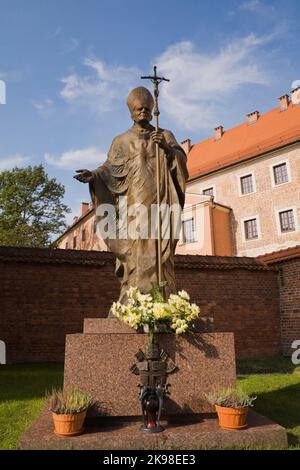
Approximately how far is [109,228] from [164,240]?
74 cm

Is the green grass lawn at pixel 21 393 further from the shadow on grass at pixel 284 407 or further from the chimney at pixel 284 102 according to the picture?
the chimney at pixel 284 102

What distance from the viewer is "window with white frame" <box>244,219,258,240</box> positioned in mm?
25766

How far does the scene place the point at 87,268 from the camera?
1020 cm

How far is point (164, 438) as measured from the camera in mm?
3250

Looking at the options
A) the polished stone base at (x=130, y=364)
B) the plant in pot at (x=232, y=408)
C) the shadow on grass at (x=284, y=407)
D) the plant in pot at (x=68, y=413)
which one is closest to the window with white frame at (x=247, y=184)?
the shadow on grass at (x=284, y=407)

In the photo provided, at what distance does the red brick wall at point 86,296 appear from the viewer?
951cm

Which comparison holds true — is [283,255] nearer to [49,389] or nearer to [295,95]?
[49,389]

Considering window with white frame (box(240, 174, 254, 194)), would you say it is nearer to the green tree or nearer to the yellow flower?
the green tree

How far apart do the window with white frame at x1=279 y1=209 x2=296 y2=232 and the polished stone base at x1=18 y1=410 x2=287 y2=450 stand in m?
21.7

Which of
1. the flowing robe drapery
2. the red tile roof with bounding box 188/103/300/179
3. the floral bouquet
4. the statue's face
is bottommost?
the floral bouquet

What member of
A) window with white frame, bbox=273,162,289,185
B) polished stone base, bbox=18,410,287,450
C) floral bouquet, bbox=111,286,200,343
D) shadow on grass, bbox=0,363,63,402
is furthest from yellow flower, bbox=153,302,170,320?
window with white frame, bbox=273,162,289,185

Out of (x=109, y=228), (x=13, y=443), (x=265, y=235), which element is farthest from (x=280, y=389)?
(x=265, y=235)

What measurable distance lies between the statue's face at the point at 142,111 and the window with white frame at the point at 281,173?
69.0 feet

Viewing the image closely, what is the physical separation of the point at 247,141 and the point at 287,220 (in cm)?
712
